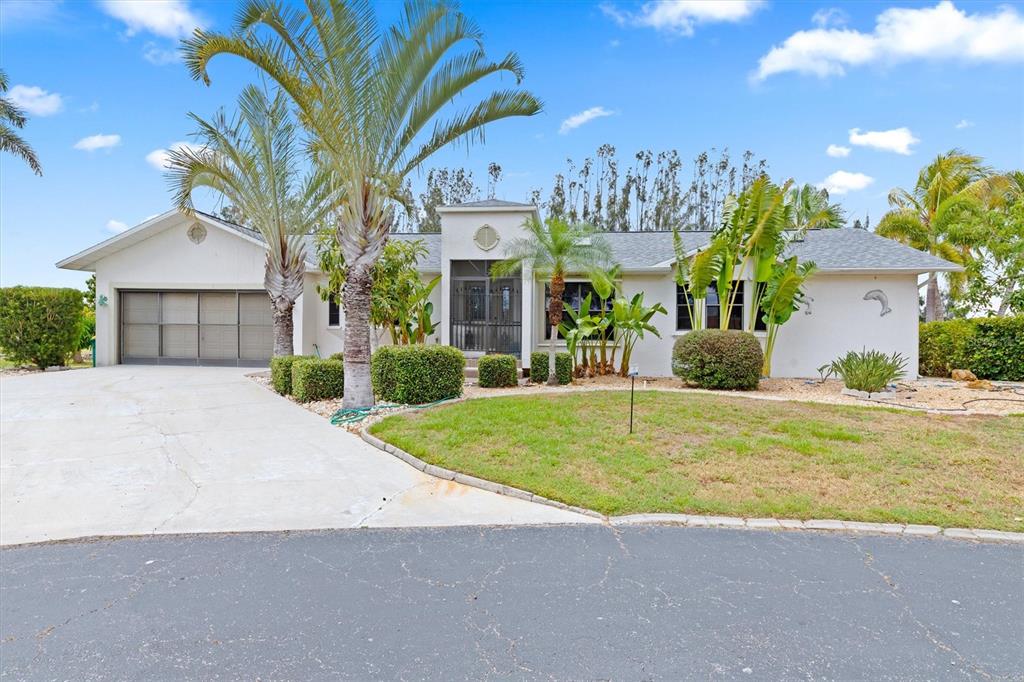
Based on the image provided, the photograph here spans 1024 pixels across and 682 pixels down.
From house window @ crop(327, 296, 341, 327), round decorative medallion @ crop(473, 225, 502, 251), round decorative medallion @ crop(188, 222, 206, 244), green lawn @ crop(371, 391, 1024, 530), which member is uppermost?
round decorative medallion @ crop(188, 222, 206, 244)

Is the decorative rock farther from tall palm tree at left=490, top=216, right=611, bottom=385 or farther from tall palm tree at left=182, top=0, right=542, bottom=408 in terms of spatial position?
tall palm tree at left=182, top=0, right=542, bottom=408

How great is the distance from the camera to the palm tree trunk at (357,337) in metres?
9.73

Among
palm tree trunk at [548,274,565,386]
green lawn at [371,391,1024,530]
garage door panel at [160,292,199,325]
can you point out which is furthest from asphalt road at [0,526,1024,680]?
garage door panel at [160,292,199,325]

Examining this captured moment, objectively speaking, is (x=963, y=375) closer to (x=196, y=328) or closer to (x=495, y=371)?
(x=495, y=371)

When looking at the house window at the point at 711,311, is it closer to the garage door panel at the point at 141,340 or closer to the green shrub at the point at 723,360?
the green shrub at the point at 723,360

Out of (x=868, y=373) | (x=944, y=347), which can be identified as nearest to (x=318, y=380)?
(x=868, y=373)

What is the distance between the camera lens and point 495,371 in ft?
40.0

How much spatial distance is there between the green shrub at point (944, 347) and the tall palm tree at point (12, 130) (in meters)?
29.8

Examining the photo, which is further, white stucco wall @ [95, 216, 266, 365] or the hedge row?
white stucco wall @ [95, 216, 266, 365]

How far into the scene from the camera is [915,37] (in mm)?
10719

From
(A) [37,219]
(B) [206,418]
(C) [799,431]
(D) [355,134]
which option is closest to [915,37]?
(C) [799,431]

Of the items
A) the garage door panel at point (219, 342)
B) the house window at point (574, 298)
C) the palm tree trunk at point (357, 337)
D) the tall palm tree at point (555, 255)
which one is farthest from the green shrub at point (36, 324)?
the house window at point (574, 298)

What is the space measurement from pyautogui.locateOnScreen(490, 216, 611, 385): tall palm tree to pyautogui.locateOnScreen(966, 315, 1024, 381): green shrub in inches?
389

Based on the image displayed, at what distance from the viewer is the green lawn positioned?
5570 mm
